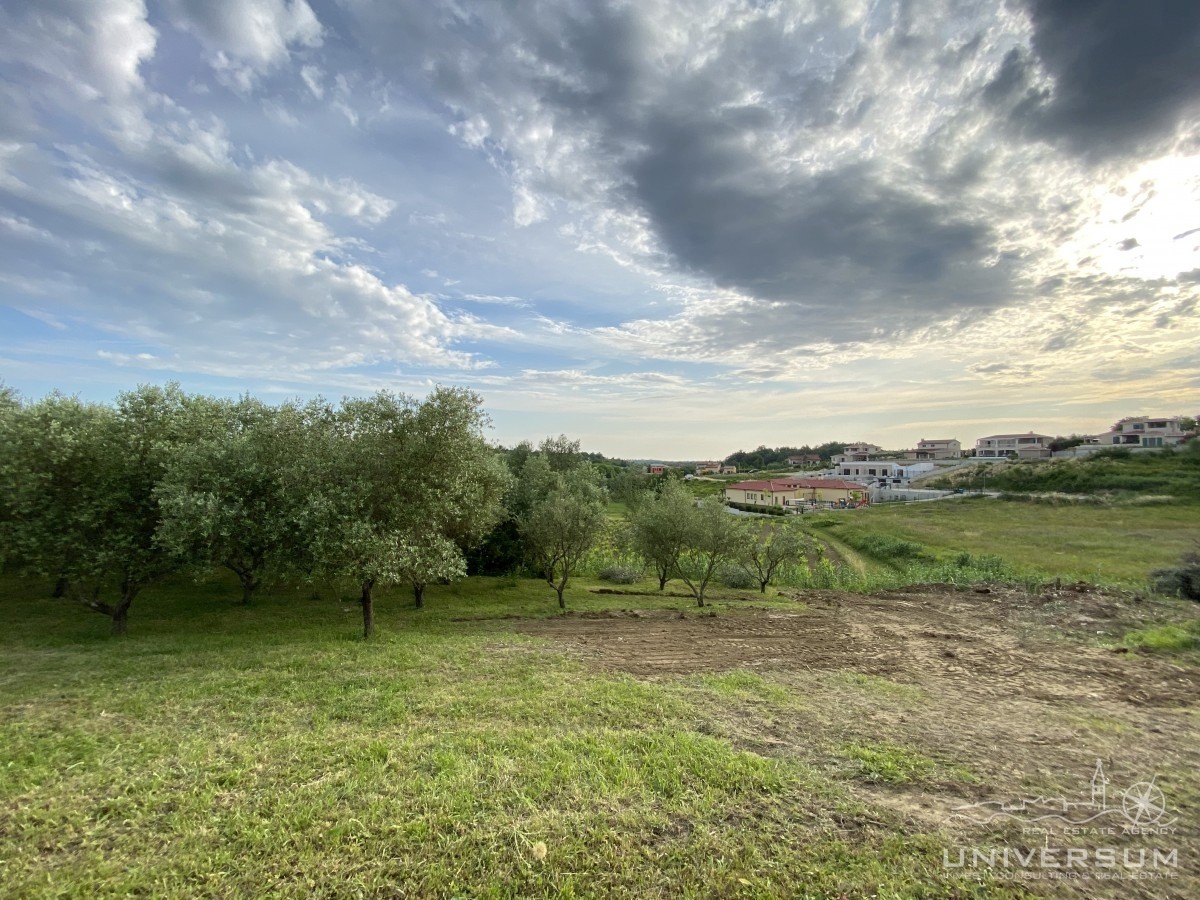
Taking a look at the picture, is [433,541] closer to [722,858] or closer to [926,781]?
[722,858]

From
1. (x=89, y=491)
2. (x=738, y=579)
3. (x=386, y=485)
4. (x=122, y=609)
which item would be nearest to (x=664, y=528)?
(x=738, y=579)

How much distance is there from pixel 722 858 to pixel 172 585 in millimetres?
28051

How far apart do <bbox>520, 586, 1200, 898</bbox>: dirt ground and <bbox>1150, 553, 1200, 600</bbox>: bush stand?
4240 mm

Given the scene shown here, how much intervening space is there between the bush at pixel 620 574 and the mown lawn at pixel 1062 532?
24702 millimetres

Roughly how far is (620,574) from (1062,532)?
147 feet

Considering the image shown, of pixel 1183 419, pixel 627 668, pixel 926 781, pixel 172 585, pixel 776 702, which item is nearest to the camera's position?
pixel 926 781

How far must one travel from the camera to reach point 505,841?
5.93m

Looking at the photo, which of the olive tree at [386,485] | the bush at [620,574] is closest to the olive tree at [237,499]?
the olive tree at [386,485]

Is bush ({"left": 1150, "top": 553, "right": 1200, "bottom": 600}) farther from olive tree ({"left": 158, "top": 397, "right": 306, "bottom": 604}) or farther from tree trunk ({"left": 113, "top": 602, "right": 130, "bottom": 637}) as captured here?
tree trunk ({"left": 113, "top": 602, "right": 130, "bottom": 637})

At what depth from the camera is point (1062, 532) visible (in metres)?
47.5

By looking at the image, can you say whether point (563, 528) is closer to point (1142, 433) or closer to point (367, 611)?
point (367, 611)

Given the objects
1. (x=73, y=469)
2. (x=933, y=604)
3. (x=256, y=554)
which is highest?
(x=73, y=469)

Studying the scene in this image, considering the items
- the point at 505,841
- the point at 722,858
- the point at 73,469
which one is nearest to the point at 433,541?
the point at 73,469

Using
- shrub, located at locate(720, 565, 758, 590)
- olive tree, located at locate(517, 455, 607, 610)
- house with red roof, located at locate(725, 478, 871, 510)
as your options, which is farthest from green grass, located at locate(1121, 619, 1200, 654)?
house with red roof, located at locate(725, 478, 871, 510)
